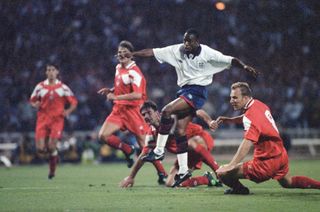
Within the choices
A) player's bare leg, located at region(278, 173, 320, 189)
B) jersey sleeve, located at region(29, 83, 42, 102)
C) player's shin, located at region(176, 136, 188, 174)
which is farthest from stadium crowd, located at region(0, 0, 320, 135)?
player's bare leg, located at region(278, 173, 320, 189)

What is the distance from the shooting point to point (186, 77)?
1128 centimetres

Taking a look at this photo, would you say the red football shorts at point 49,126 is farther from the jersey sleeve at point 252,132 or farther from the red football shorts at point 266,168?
the jersey sleeve at point 252,132

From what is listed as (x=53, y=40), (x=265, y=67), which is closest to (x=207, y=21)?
(x=265, y=67)

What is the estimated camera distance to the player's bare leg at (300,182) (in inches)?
357

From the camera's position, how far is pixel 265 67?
25.7 metres

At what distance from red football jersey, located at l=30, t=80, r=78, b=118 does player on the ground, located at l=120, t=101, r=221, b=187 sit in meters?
4.20

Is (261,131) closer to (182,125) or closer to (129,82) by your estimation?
(182,125)

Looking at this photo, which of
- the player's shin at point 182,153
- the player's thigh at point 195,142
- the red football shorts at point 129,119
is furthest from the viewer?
the red football shorts at point 129,119

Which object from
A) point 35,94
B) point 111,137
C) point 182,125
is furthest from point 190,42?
point 35,94

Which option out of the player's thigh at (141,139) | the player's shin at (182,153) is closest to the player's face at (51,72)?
the player's thigh at (141,139)

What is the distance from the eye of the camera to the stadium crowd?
24703 millimetres

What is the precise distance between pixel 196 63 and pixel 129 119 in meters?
2.56

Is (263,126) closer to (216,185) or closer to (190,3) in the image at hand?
(216,185)

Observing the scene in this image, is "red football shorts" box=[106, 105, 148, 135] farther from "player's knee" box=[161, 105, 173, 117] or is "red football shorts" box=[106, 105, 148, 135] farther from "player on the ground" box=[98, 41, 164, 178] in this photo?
"player's knee" box=[161, 105, 173, 117]
